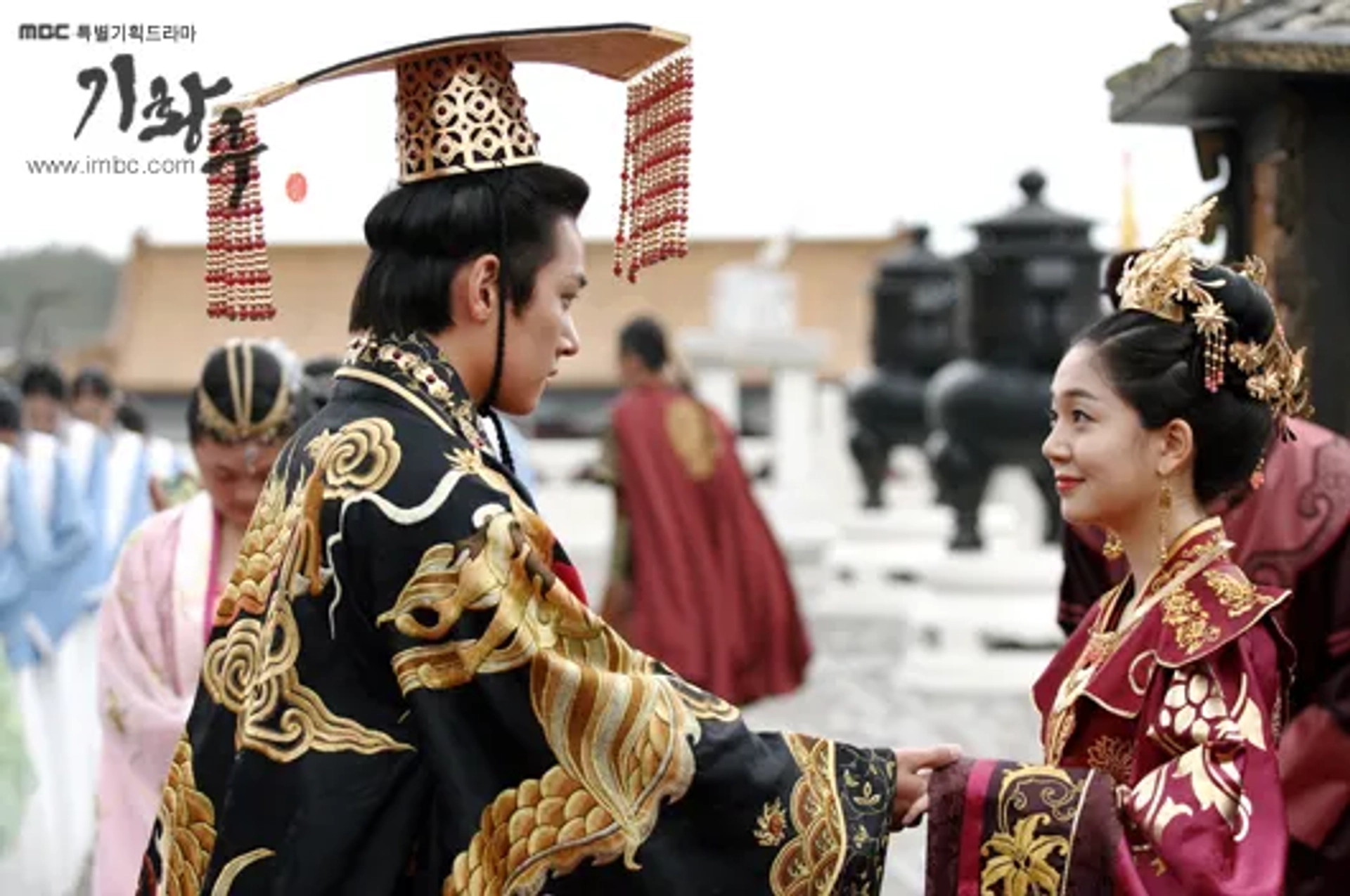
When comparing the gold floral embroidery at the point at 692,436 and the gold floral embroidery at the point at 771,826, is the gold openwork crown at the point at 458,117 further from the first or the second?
the gold floral embroidery at the point at 692,436

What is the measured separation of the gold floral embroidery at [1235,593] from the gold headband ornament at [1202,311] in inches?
10.9

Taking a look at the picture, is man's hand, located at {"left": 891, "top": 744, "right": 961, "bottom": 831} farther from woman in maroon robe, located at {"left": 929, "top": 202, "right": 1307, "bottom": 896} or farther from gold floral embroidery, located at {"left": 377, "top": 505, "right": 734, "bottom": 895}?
gold floral embroidery, located at {"left": 377, "top": 505, "right": 734, "bottom": 895}

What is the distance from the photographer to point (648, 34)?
10.7 ft

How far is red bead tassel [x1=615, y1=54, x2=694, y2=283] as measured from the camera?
341 cm

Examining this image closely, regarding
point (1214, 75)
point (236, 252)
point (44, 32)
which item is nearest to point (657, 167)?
point (236, 252)

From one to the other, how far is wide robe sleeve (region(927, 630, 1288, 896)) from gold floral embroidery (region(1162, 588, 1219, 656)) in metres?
0.03

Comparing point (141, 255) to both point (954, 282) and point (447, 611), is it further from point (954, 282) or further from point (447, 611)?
point (447, 611)

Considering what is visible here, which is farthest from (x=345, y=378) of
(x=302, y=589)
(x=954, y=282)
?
(x=954, y=282)

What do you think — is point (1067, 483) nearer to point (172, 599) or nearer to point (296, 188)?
point (296, 188)

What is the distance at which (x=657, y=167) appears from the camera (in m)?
3.45

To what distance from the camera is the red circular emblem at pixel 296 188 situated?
3.71 m

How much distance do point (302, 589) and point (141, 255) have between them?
3183 cm

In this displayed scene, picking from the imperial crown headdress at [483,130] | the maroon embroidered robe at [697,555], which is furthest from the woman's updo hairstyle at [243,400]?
the maroon embroidered robe at [697,555]

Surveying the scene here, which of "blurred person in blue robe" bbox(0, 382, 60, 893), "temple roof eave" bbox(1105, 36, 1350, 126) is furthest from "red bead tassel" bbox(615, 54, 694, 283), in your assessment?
"blurred person in blue robe" bbox(0, 382, 60, 893)
